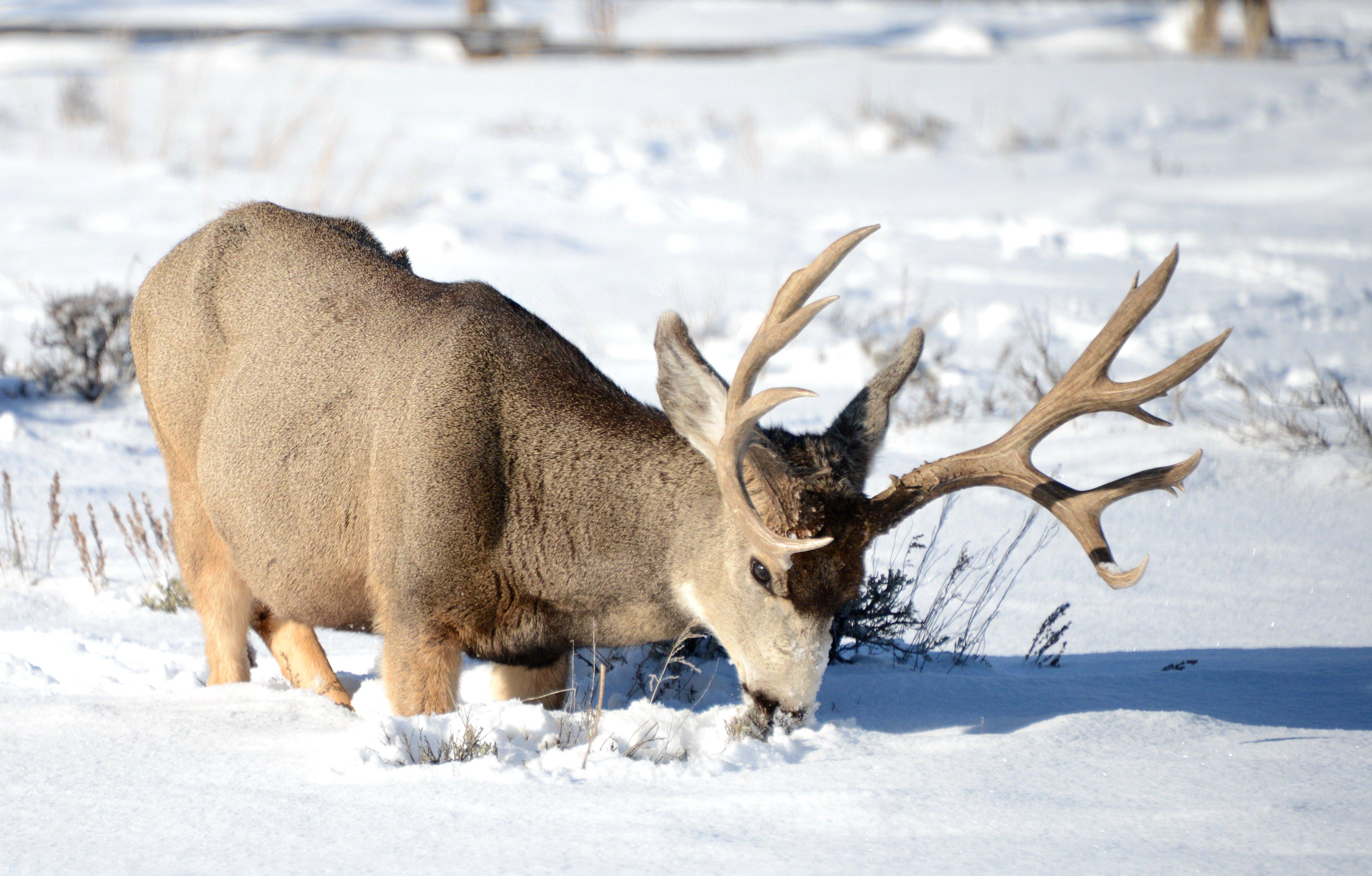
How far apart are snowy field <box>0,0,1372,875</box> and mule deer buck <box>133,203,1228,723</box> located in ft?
0.97

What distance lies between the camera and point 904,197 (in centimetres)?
1402

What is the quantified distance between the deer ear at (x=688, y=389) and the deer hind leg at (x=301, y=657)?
1715mm

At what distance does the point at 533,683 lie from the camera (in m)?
4.33

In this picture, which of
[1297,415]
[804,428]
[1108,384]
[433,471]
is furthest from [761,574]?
[1297,415]

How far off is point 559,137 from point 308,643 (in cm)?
1269

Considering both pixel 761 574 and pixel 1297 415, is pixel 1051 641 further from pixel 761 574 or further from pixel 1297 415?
pixel 1297 415

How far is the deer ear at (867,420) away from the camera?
382 centimetres

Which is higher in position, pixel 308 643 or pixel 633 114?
pixel 633 114

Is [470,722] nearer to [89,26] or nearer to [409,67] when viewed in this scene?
[409,67]

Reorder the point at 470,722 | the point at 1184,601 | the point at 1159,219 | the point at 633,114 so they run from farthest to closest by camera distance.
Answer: the point at 633,114 < the point at 1159,219 < the point at 1184,601 < the point at 470,722

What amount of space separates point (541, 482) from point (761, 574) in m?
0.70

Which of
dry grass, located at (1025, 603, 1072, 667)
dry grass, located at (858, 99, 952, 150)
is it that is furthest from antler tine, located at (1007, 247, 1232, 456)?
dry grass, located at (858, 99, 952, 150)

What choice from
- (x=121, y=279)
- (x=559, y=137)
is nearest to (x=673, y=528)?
(x=121, y=279)

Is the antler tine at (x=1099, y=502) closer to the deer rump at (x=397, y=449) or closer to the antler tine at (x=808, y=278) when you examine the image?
the antler tine at (x=808, y=278)
